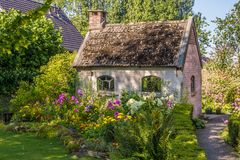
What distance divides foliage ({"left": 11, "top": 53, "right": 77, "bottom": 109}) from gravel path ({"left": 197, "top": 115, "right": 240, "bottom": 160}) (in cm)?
750

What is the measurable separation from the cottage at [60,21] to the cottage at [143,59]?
179 inches

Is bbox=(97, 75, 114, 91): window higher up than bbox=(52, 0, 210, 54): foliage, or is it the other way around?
bbox=(52, 0, 210, 54): foliage

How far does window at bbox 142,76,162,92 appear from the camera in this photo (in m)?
20.2

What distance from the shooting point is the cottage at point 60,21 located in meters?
25.4

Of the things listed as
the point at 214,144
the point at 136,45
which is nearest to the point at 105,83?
the point at 136,45

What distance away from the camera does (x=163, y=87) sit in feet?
63.3

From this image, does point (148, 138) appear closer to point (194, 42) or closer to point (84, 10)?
point (194, 42)

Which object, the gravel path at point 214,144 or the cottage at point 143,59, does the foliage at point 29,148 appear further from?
the cottage at point 143,59

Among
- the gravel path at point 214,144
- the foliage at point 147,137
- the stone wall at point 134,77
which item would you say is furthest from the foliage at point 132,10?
the foliage at point 147,137

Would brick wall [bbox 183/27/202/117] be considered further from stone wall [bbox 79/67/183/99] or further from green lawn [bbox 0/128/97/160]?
green lawn [bbox 0/128/97/160]

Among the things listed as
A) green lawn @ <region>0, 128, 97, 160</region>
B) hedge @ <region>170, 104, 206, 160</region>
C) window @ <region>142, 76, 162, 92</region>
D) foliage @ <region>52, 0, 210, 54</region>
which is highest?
foliage @ <region>52, 0, 210, 54</region>

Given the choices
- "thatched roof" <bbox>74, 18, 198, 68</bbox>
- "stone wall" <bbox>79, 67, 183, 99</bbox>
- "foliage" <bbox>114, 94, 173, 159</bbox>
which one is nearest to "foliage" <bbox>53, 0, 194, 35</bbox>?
"thatched roof" <bbox>74, 18, 198, 68</bbox>

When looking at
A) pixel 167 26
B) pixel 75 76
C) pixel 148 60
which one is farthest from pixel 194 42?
pixel 75 76

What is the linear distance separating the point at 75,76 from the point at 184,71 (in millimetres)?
6728
